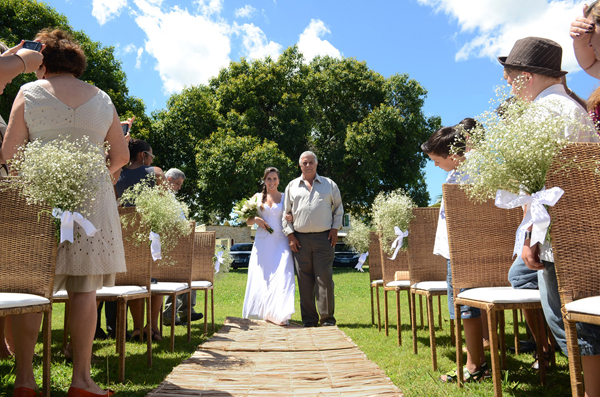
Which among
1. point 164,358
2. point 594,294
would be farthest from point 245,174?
point 594,294

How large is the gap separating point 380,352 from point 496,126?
295 centimetres

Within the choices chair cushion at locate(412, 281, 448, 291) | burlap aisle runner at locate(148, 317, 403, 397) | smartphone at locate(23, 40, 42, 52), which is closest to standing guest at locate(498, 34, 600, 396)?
chair cushion at locate(412, 281, 448, 291)

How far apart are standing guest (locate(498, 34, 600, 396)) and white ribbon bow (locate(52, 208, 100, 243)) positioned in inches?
90.6

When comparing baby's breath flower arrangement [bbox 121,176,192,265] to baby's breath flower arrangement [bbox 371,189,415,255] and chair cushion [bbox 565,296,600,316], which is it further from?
chair cushion [bbox 565,296,600,316]

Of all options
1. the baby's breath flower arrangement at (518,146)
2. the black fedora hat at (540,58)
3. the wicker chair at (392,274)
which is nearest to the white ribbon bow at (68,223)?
the baby's breath flower arrangement at (518,146)

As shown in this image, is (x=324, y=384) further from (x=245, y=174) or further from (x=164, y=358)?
(x=245, y=174)

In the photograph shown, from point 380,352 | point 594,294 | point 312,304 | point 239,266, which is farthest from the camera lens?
point 239,266

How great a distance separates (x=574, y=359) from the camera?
6.11 ft

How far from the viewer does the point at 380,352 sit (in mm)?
4484

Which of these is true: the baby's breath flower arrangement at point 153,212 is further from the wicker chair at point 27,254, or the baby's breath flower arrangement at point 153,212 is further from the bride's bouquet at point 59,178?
the wicker chair at point 27,254

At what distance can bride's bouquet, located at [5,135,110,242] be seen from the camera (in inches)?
96.0

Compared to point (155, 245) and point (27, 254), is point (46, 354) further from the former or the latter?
point (155, 245)

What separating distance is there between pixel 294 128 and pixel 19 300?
19.2m

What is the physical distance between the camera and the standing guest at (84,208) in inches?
102
